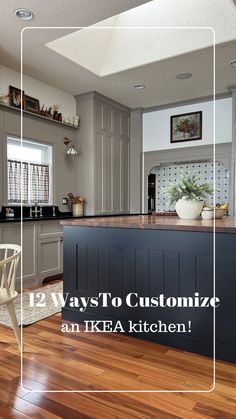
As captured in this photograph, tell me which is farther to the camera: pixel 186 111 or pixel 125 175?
pixel 125 175

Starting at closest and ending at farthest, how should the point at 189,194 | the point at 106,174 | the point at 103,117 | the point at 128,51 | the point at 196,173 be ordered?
the point at 189,194, the point at 128,51, the point at 103,117, the point at 106,174, the point at 196,173

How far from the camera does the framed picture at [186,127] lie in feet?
17.4

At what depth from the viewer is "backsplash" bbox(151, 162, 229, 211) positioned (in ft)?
17.6

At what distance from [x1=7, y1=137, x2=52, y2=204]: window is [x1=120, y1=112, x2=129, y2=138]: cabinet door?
1.60 metres

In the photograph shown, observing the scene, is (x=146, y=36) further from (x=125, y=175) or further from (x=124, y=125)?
(x=125, y=175)

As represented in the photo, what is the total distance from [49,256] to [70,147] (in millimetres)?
1833

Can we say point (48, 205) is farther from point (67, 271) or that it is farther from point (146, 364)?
point (146, 364)

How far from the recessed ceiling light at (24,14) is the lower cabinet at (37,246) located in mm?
2122

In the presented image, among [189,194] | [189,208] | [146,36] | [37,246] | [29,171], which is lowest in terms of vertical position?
[37,246]

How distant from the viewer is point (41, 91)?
14.9 feet

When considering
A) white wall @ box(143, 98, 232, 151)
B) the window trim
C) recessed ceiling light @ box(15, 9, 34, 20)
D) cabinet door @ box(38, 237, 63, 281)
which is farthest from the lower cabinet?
white wall @ box(143, 98, 232, 151)

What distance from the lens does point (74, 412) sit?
5.05 ft

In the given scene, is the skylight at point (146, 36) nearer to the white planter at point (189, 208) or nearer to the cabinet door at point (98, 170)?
the cabinet door at point (98, 170)

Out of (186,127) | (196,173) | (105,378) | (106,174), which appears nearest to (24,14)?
(106,174)
